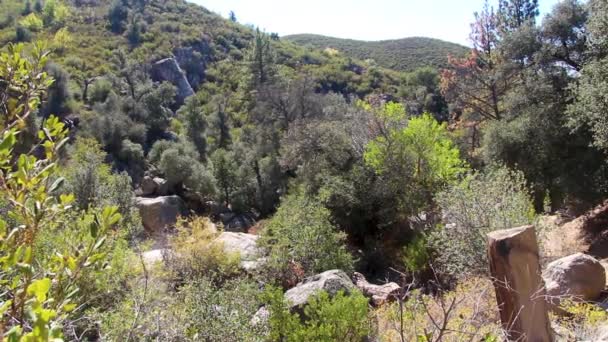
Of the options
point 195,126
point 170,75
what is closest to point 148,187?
point 195,126

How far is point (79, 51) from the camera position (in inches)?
1880

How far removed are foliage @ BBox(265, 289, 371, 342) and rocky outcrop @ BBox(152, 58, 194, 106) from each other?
42.2 m

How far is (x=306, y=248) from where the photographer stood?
481 inches

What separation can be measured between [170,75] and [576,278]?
149 feet

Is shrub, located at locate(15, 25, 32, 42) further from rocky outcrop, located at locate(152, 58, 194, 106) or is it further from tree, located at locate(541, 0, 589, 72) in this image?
tree, located at locate(541, 0, 589, 72)

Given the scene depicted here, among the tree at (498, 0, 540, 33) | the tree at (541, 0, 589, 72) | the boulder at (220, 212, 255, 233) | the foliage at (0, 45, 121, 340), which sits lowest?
the boulder at (220, 212, 255, 233)

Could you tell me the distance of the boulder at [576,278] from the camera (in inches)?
294

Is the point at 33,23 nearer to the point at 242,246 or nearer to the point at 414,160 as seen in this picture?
the point at 242,246

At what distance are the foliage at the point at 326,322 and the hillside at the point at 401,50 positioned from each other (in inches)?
2399

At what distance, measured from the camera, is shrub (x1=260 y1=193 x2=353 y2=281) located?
11.6 m

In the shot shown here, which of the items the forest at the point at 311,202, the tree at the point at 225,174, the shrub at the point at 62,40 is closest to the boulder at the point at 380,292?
the forest at the point at 311,202

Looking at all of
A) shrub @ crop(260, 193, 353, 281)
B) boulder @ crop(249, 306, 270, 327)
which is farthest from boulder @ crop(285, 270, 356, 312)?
shrub @ crop(260, 193, 353, 281)

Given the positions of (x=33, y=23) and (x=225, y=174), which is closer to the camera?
(x=225, y=174)

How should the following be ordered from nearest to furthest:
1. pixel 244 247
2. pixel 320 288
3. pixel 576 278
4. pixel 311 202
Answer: pixel 576 278
pixel 320 288
pixel 244 247
pixel 311 202
